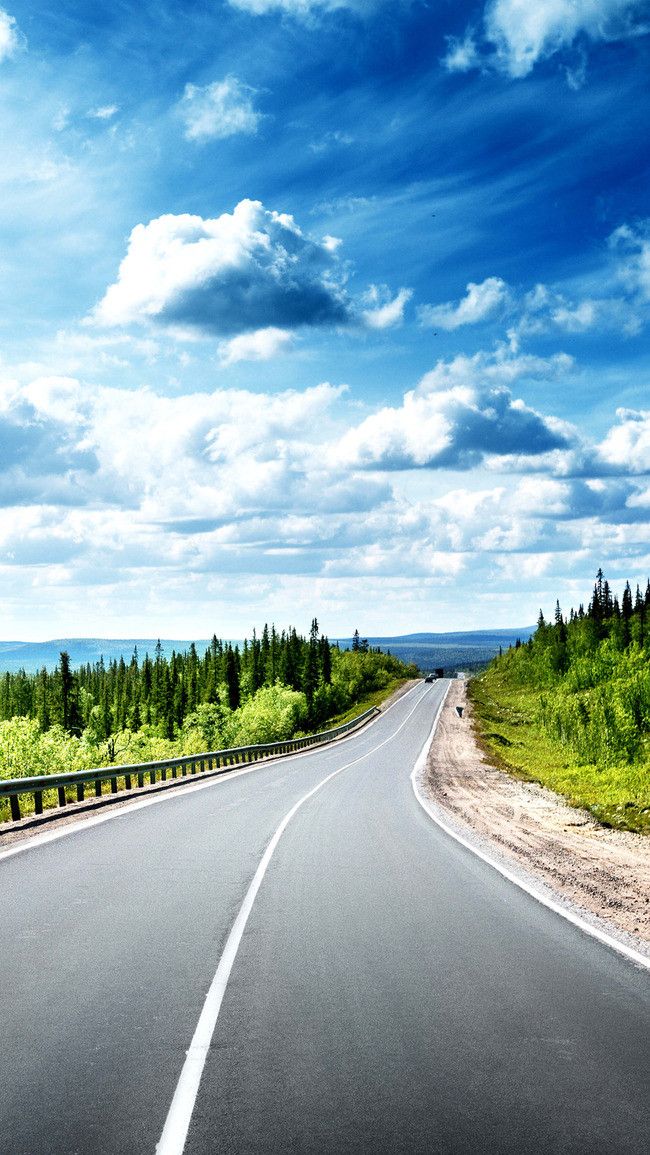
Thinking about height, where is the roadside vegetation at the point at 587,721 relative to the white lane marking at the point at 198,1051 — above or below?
below

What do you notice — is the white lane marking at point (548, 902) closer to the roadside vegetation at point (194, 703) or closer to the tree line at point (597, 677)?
the tree line at point (597, 677)

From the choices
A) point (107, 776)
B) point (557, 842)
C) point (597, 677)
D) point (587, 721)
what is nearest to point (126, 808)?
point (107, 776)

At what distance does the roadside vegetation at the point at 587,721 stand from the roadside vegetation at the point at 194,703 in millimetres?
23183

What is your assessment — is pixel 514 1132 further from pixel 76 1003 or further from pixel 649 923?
pixel 649 923

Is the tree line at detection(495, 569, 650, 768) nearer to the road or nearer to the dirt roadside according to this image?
the dirt roadside

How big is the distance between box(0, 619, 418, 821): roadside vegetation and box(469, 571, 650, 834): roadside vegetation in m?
23.2

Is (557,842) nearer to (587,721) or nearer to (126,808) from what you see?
(126,808)

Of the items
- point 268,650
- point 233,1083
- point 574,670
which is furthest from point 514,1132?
point 268,650

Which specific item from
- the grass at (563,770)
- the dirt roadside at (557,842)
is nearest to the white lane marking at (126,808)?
the dirt roadside at (557,842)

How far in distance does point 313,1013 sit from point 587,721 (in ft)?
171

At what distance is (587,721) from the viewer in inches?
2159

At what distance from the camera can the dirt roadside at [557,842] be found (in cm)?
1037

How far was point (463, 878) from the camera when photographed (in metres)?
11.7

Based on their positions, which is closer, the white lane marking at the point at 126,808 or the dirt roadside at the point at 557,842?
the dirt roadside at the point at 557,842
